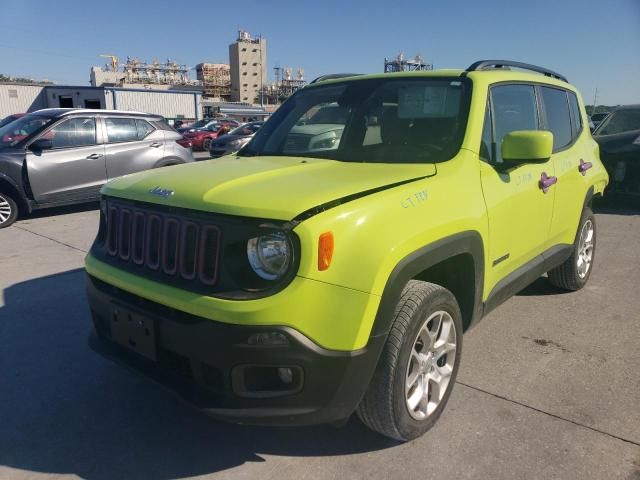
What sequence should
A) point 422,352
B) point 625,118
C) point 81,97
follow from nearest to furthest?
1. point 422,352
2. point 625,118
3. point 81,97

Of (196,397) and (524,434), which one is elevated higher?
(196,397)

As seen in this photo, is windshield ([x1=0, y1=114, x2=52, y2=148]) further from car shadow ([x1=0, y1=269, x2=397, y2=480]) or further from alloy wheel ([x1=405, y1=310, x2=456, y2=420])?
alloy wheel ([x1=405, y1=310, x2=456, y2=420])

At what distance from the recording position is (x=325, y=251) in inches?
81.7

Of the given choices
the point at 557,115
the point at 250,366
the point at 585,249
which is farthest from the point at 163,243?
the point at 585,249

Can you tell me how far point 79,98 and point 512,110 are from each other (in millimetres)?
48621

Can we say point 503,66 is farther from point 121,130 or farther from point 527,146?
point 121,130

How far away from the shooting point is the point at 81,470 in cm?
245

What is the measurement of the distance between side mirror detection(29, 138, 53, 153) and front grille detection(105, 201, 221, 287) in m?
6.11

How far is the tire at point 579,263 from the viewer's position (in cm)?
454

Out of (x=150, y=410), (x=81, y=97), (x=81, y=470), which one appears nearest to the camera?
(x=81, y=470)

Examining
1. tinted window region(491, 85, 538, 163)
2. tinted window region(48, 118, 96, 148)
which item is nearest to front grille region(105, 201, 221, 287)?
tinted window region(491, 85, 538, 163)

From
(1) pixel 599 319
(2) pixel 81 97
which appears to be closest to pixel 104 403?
(1) pixel 599 319

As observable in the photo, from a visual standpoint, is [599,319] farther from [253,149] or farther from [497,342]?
[253,149]

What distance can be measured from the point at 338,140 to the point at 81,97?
157 feet
